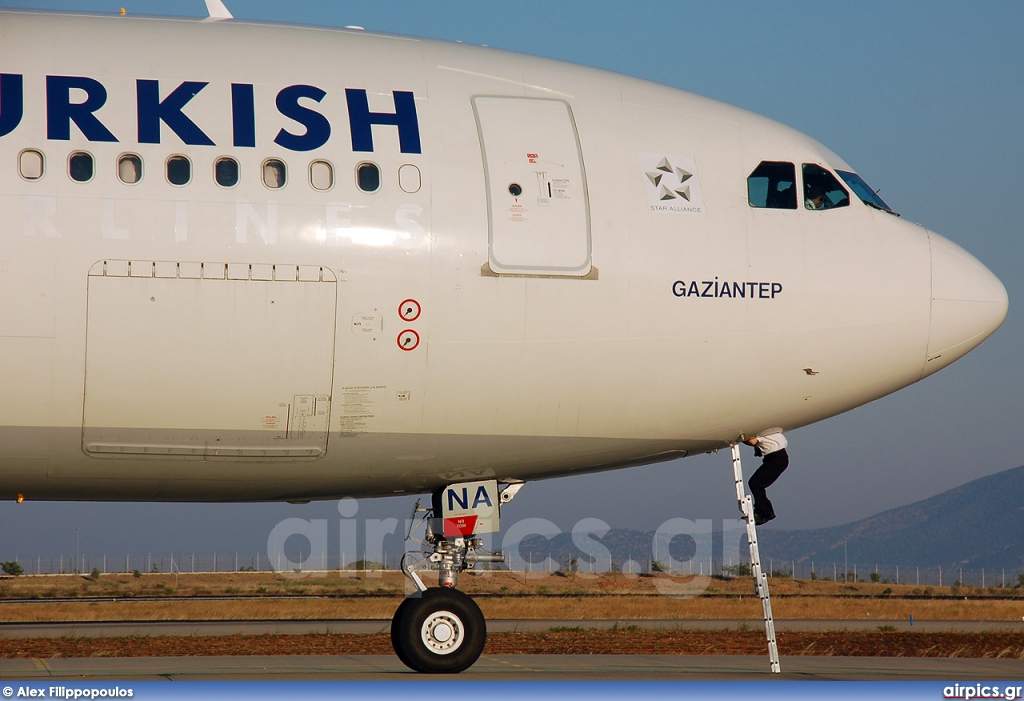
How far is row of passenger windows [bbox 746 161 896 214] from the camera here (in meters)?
12.4

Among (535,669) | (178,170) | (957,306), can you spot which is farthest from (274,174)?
(535,669)

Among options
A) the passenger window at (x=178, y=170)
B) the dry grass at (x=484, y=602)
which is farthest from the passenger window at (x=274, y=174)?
the dry grass at (x=484, y=602)

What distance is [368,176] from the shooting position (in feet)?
36.5

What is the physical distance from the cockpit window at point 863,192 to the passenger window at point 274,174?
20.0ft

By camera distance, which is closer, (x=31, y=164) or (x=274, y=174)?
(x=31, y=164)

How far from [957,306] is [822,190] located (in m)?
1.87

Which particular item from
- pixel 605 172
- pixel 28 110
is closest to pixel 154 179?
pixel 28 110

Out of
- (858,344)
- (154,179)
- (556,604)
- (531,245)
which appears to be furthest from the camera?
(556,604)

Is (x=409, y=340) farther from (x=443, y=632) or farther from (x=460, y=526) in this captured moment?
(x=443, y=632)

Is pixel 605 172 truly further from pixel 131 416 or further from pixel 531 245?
pixel 131 416

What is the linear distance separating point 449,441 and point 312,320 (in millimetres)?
1940

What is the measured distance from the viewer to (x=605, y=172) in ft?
38.6

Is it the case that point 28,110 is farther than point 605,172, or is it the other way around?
point 605,172

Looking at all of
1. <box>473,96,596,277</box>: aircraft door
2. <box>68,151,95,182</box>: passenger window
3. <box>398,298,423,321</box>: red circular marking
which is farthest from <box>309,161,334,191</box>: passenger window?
<box>68,151,95,182</box>: passenger window
